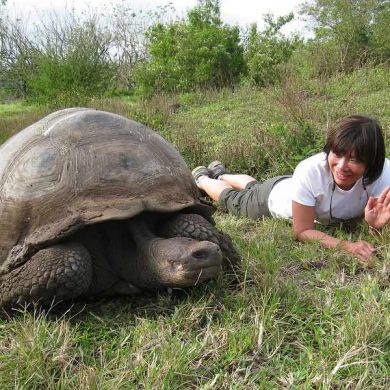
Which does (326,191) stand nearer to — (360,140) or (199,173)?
(360,140)

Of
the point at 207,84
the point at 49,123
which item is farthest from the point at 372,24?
the point at 49,123

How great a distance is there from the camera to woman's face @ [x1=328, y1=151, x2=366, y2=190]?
3045 mm

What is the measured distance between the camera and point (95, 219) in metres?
2.22

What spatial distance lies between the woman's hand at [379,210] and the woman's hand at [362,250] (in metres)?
0.23

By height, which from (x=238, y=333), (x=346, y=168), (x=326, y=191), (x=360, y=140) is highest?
(x=360, y=140)

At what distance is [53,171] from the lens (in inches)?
94.0

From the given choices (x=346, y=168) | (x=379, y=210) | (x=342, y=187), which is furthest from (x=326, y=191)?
(x=379, y=210)

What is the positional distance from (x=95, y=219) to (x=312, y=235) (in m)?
1.47

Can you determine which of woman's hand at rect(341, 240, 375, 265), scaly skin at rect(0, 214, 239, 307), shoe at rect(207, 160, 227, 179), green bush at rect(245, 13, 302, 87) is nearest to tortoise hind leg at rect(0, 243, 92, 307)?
scaly skin at rect(0, 214, 239, 307)

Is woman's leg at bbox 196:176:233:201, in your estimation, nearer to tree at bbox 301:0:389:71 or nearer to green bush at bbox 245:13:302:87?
green bush at bbox 245:13:302:87

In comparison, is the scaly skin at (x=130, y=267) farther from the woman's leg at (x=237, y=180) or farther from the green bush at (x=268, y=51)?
the green bush at (x=268, y=51)

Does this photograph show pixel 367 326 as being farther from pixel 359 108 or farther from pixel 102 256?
pixel 359 108

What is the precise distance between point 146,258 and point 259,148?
324cm

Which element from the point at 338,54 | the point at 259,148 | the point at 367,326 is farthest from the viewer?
the point at 338,54
